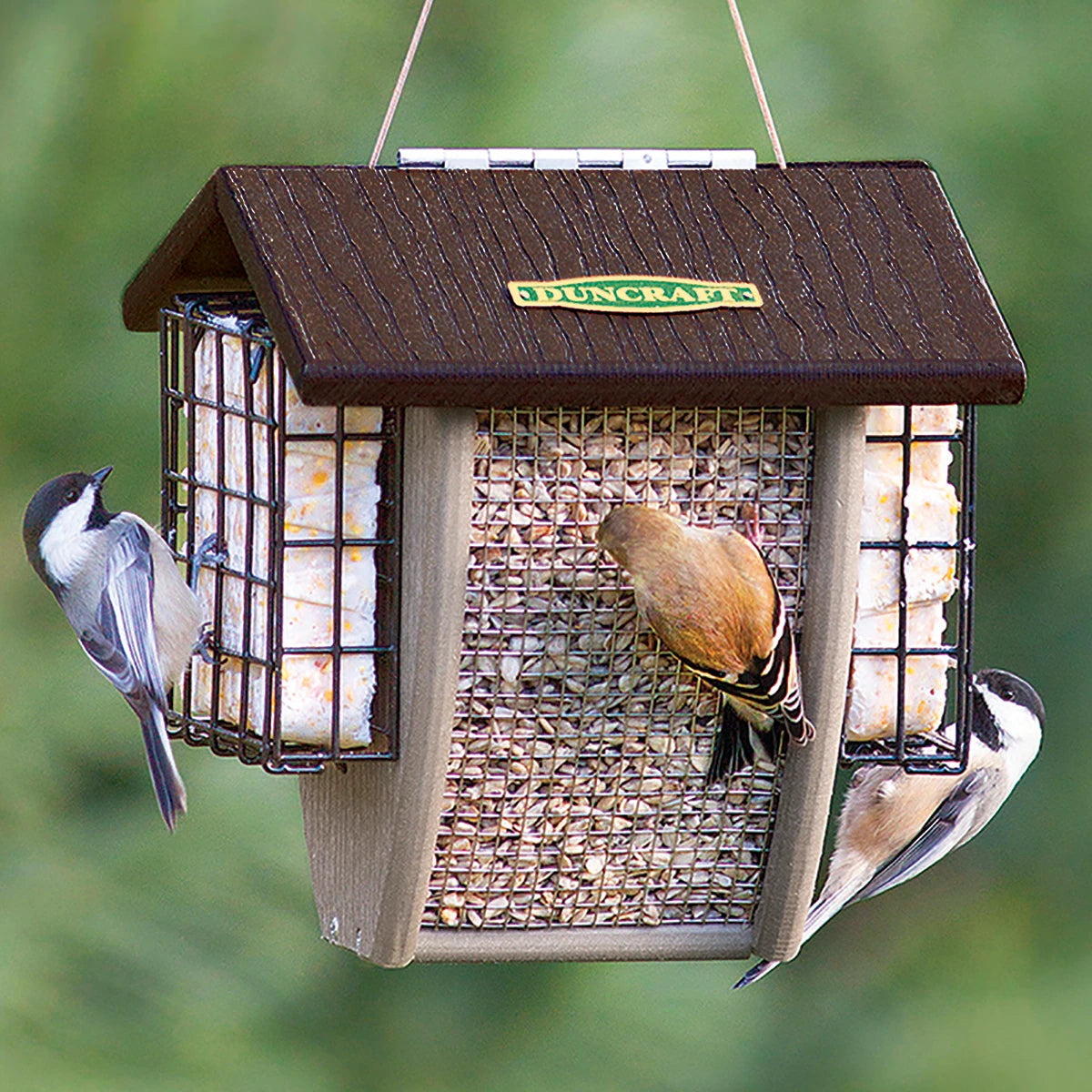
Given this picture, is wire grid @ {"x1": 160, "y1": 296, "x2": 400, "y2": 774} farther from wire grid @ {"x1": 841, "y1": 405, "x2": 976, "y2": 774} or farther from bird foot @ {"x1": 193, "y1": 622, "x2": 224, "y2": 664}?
wire grid @ {"x1": 841, "y1": 405, "x2": 976, "y2": 774}

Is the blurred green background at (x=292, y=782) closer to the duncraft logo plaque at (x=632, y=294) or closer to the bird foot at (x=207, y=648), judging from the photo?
the bird foot at (x=207, y=648)

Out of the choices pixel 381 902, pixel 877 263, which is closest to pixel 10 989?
pixel 381 902

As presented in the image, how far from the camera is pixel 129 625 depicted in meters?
3.03

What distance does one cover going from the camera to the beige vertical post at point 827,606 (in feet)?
8.98

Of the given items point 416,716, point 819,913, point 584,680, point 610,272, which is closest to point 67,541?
point 416,716

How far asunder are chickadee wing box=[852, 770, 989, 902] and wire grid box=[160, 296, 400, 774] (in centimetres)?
99

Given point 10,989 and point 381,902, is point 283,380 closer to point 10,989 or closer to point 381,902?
point 381,902

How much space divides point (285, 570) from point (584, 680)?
0.40 metres

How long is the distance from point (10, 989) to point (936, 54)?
307 cm

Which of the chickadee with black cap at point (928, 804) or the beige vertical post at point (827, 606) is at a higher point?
the beige vertical post at point (827, 606)

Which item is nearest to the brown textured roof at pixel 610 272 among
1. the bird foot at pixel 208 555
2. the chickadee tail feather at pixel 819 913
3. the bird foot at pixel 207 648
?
the bird foot at pixel 208 555

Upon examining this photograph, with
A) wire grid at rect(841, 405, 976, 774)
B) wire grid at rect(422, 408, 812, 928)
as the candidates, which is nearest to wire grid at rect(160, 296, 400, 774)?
wire grid at rect(422, 408, 812, 928)

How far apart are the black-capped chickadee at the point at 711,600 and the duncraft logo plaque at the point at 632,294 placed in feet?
0.80

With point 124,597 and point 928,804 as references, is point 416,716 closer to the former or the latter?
point 124,597
